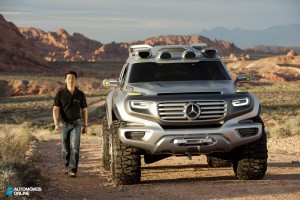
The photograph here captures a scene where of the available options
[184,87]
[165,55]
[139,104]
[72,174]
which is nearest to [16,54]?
[72,174]

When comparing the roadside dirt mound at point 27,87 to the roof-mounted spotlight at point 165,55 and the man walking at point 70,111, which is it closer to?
the man walking at point 70,111

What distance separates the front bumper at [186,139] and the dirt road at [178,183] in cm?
62

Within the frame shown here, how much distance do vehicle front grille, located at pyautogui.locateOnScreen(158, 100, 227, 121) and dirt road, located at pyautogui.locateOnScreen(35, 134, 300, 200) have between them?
1094mm

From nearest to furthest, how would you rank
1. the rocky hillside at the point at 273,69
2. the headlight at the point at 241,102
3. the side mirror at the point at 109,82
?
the headlight at the point at 241,102, the side mirror at the point at 109,82, the rocky hillside at the point at 273,69

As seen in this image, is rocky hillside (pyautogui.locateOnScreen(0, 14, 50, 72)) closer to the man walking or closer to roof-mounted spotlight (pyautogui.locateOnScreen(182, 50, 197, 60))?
the man walking

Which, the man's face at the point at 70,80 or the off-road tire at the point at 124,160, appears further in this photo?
the man's face at the point at 70,80

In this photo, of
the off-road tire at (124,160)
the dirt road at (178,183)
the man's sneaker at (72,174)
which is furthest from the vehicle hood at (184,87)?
the man's sneaker at (72,174)

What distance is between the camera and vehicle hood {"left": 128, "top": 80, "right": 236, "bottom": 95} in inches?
393

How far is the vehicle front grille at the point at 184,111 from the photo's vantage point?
31.6 ft

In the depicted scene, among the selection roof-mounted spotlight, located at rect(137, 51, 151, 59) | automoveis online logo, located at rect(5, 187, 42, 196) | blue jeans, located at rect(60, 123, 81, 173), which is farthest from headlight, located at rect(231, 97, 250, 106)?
automoveis online logo, located at rect(5, 187, 42, 196)

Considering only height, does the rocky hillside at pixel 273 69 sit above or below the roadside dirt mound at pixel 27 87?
above

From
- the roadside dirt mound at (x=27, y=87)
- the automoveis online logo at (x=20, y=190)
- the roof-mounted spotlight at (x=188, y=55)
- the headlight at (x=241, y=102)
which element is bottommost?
the roadside dirt mound at (x=27, y=87)

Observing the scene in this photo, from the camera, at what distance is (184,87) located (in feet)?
33.3

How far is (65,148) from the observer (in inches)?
442
